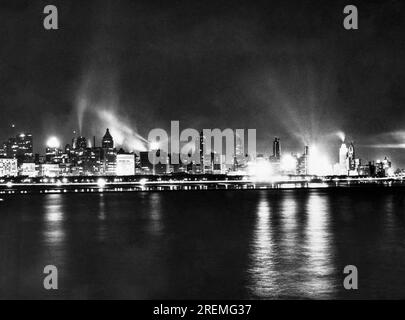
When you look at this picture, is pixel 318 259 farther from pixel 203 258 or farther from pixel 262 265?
pixel 203 258

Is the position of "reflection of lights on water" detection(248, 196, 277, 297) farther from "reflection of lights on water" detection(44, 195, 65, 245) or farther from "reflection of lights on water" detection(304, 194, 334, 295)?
"reflection of lights on water" detection(44, 195, 65, 245)

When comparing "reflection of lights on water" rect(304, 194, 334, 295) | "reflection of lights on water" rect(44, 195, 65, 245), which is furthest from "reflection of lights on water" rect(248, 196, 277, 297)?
"reflection of lights on water" rect(44, 195, 65, 245)

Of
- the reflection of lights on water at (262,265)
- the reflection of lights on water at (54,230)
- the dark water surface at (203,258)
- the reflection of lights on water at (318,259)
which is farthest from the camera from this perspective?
the reflection of lights on water at (54,230)

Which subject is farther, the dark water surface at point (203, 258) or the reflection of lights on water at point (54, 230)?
the reflection of lights on water at point (54, 230)

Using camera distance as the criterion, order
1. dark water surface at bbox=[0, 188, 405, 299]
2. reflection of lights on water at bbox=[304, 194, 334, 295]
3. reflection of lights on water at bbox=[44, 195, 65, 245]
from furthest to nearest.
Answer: reflection of lights on water at bbox=[44, 195, 65, 245] < reflection of lights on water at bbox=[304, 194, 334, 295] < dark water surface at bbox=[0, 188, 405, 299]

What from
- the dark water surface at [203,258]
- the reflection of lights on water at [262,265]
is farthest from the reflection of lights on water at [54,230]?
the reflection of lights on water at [262,265]

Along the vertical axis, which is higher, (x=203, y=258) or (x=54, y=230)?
(x=203, y=258)

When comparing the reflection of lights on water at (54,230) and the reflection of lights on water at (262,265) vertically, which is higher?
the reflection of lights on water at (262,265)

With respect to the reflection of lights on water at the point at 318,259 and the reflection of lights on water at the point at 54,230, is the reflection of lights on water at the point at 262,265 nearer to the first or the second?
the reflection of lights on water at the point at 318,259

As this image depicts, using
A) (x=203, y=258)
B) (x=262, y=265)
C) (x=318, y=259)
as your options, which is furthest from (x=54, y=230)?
(x=318, y=259)

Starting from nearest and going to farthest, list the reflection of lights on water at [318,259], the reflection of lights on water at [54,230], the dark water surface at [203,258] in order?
the dark water surface at [203,258] < the reflection of lights on water at [318,259] < the reflection of lights on water at [54,230]
